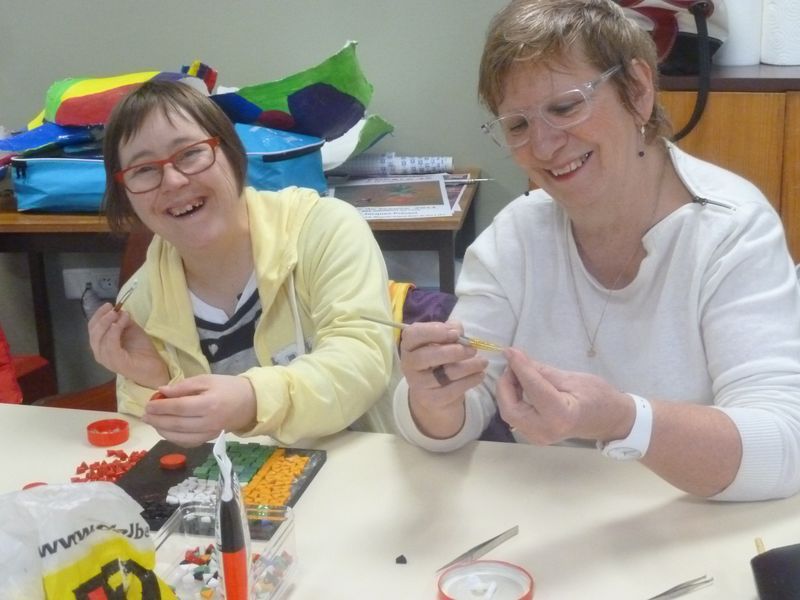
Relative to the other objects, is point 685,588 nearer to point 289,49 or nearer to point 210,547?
point 210,547

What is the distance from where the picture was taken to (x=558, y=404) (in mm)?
1026

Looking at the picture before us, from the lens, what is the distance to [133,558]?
0.82 meters

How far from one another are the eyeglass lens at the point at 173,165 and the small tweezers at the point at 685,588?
3.29 feet

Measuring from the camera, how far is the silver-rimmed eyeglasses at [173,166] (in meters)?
1.53

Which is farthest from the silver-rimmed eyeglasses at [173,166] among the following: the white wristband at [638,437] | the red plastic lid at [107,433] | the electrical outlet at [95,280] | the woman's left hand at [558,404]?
the electrical outlet at [95,280]

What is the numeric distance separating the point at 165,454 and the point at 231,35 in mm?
1961

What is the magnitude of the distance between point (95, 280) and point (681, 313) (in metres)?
2.35

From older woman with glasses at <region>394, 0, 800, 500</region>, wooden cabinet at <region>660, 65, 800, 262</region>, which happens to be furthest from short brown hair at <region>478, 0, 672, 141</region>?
wooden cabinet at <region>660, 65, 800, 262</region>

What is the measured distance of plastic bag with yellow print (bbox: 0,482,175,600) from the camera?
74 centimetres

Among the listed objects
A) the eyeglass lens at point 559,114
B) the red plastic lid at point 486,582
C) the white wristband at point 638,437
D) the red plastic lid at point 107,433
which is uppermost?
the eyeglass lens at point 559,114

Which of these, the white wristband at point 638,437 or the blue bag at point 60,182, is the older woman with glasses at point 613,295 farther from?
the blue bag at point 60,182

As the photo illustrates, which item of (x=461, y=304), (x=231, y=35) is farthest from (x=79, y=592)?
(x=231, y=35)

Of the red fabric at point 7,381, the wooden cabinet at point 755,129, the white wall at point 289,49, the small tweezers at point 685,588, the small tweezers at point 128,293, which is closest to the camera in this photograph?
the small tweezers at point 685,588

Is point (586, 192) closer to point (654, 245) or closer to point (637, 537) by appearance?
point (654, 245)
